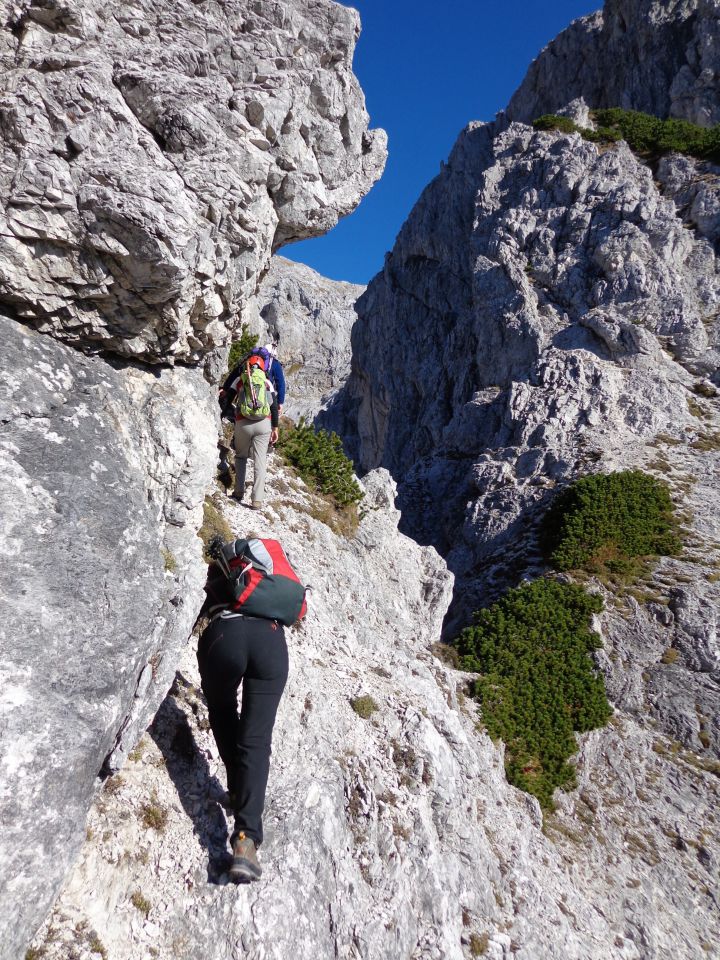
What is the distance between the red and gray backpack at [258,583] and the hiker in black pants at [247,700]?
147 mm

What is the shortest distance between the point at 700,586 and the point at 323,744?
43.6ft

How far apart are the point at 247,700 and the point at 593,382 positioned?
23.5m

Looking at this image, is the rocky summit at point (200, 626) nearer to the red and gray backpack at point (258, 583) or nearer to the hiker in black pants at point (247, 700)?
the hiker in black pants at point (247, 700)

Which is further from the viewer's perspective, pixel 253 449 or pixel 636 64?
pixel 636 64

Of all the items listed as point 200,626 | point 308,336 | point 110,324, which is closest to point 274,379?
point 110,324

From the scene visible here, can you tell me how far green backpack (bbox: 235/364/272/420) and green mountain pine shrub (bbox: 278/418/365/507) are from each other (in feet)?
11.4

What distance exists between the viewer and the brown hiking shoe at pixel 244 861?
5.00m

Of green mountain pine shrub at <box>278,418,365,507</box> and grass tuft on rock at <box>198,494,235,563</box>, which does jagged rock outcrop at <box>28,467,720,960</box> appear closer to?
grass tuft on rock at <box>198,494,235,563</box>

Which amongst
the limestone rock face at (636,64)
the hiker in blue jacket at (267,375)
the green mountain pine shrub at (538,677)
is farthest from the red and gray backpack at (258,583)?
the limestone rock face at (636,64)

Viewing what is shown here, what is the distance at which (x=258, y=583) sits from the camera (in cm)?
528

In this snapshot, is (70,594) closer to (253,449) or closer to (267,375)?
(253,449)

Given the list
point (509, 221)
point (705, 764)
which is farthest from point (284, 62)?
point (509, 221)

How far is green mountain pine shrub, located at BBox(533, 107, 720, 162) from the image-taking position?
32.2 m

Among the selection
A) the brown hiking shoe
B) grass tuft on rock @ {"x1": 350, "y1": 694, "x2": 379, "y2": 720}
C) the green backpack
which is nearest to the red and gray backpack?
the brown hiking shoe
